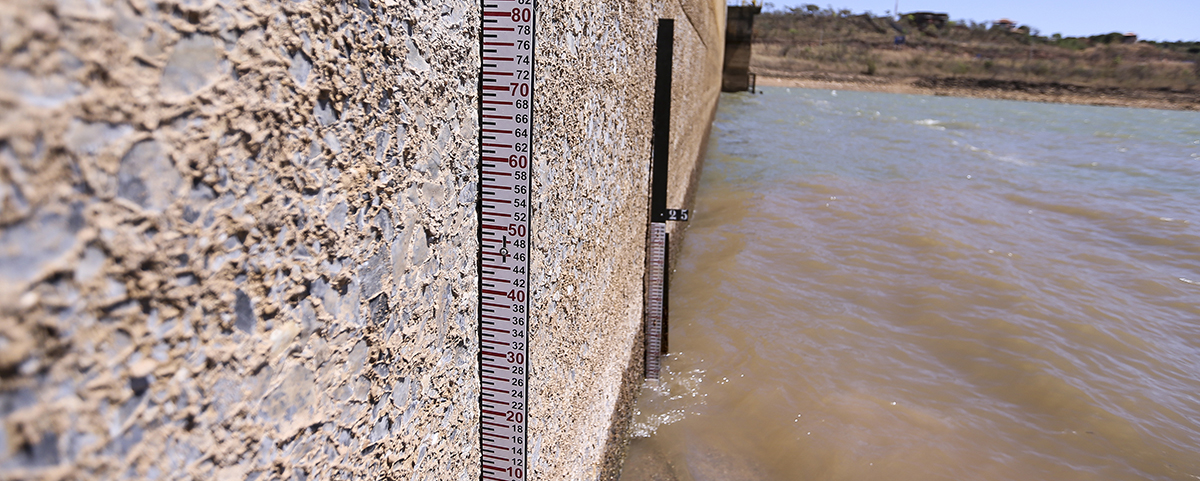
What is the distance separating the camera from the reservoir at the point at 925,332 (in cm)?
330

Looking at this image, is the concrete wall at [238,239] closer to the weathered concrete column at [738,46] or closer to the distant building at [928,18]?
the weathered concrete column at [738,46]

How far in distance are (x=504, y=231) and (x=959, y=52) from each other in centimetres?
5719

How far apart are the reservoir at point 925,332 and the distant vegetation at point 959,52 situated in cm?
3119

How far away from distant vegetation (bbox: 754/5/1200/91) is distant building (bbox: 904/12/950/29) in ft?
0.65

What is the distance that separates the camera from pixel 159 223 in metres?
0.43

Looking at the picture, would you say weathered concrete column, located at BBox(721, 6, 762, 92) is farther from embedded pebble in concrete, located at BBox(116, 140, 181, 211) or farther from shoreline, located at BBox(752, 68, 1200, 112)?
embedded pebble in concrete, located at BBox(116, 140, 181, 211)

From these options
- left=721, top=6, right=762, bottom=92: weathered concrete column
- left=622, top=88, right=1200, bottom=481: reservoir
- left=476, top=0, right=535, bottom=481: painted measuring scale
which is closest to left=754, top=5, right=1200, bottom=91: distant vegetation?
left=721, top=6, right=762, bottom=92: weathered concrete column

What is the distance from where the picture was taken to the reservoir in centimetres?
330

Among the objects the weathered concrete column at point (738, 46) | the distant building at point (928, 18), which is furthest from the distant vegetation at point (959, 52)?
the weathered concrete column at point (738, 46)

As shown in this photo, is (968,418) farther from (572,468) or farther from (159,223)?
(159,223)

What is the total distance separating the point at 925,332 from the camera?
4.75 metres

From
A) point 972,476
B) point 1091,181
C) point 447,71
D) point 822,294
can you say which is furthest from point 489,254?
point 1091,181

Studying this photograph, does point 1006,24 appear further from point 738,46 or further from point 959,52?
point 738,46

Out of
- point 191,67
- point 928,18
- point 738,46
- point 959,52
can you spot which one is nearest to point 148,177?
point 191,67
